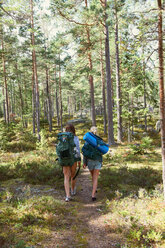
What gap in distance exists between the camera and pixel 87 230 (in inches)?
156

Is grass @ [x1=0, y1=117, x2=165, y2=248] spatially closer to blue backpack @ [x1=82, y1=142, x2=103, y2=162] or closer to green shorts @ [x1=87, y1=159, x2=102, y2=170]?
green shorts @ [x1=87, y1=159, x2=102, y2=170]

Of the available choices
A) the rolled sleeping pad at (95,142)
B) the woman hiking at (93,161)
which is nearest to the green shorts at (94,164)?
the woman hiking at (93,161)

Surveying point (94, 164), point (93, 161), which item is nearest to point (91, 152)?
point (93, 161)

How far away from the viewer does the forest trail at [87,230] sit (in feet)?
11.1

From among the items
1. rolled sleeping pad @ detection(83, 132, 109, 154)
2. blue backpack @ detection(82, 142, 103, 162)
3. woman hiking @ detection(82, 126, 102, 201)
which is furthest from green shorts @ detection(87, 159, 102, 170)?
rolled sleeping pad @ detection(83, 132, 109, 154)

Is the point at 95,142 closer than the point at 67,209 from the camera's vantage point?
No

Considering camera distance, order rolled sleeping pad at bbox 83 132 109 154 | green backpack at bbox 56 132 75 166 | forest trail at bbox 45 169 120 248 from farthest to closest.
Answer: rolled sleeping pad at bbox 83 132 109 154
green backpack at bbox 56 132 75 166
forest trail at bbox 45 169 120 248

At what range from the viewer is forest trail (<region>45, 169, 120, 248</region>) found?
11.1ft

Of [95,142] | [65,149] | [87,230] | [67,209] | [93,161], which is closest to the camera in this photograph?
[87,230]

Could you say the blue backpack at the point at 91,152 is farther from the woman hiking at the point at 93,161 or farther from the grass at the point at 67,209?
the grass at the point at 67,209

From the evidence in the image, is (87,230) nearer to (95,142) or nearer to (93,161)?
(93,161)

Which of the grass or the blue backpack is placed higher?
the blue backpack

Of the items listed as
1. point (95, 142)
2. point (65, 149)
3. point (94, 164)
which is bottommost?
point (94, 164)

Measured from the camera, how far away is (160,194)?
5.62 meters
